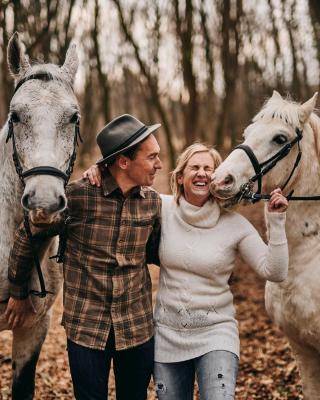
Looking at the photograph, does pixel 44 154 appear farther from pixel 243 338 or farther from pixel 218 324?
pixel 243 338

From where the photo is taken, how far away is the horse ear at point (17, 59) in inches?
121

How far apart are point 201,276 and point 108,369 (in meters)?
0.76

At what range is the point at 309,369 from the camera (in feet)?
11.7

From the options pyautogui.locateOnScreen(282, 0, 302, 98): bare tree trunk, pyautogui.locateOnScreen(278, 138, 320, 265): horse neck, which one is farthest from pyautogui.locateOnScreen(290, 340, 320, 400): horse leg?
pyautogui.locateOnScreen(282, 0, 302, 98): bare tree trunk

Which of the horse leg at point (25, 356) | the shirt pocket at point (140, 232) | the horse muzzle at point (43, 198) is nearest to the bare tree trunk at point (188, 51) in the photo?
the horse leg at point (25, 356)

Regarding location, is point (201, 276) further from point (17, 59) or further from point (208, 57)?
point (208, 57)

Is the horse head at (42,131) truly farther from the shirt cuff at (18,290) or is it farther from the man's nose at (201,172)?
the man's nose at (201,172)

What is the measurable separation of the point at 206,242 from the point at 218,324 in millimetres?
485

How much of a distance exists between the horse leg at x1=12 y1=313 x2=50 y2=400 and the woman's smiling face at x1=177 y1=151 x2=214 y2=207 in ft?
4.80

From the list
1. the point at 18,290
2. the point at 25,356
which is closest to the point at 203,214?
the point at 18,290

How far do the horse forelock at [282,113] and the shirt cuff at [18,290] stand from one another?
1.87m

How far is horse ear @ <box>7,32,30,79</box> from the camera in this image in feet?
10.1

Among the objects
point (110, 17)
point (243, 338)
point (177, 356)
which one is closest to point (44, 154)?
point (177, 356)

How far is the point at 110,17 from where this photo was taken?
1460cm
